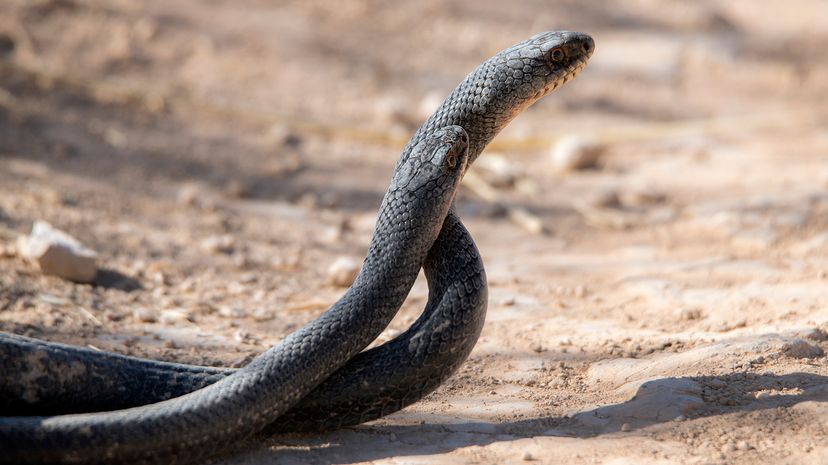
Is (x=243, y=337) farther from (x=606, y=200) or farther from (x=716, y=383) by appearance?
(x=606, y=200)

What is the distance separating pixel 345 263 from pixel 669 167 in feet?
10.8

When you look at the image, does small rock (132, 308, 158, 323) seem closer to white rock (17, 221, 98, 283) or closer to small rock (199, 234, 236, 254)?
white rock (17, 221, 98, 283)

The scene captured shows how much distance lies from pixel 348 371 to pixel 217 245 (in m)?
2.57

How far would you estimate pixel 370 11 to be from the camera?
9734 mm

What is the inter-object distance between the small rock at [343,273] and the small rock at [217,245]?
0.84 metres

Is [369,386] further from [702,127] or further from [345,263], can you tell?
[702,127]

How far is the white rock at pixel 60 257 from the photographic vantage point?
15.6ft

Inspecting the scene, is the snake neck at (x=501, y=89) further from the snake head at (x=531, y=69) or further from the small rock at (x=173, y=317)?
the small rock at (x=173, y=317)

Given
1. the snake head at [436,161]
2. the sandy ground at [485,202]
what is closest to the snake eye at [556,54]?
the snake head at [436,161]

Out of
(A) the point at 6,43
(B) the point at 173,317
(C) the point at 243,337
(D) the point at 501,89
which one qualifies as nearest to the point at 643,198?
(D) the point at 501,89

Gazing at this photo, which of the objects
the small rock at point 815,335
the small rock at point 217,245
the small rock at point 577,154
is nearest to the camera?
the small rock at point 815,335

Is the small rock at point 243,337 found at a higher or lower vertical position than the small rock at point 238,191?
lower

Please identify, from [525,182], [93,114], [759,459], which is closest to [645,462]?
[759,459]

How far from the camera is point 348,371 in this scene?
3322mm
